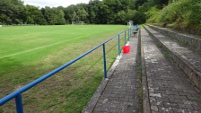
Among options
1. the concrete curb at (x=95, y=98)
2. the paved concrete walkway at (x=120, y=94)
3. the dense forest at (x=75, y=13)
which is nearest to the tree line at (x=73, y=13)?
the dense forest at (x=75, y=13)

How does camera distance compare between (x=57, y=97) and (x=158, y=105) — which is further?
(x=57, y=97)

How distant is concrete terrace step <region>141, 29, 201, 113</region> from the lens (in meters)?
2.68

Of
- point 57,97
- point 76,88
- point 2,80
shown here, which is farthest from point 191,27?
point 2,80

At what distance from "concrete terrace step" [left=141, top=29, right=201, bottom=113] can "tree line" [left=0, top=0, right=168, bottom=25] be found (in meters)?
61.5

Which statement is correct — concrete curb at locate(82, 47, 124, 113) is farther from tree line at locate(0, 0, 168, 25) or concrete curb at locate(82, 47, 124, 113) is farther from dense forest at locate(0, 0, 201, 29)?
tree line at locate(0, 0, 168, 25)

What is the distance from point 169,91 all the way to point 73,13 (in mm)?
85703

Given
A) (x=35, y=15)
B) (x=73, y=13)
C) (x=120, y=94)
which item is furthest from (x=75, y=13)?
(x=120, y=94)

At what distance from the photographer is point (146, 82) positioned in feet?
12.5

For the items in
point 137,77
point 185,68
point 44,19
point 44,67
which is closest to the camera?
point 185,68

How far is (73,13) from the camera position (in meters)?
84.9

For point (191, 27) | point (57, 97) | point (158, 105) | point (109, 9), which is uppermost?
point (109, 9)

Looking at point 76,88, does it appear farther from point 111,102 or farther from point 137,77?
point 137,77

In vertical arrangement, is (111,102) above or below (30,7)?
below

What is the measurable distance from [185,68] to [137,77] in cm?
122
